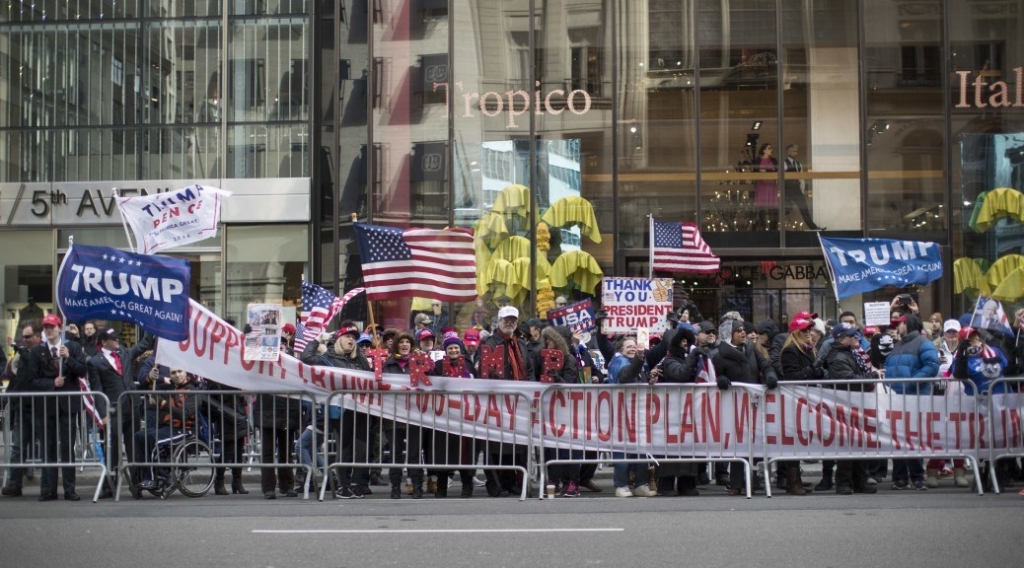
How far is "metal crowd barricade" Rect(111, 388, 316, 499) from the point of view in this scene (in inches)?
521

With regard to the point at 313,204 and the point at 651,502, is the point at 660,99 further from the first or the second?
the point at 651,502

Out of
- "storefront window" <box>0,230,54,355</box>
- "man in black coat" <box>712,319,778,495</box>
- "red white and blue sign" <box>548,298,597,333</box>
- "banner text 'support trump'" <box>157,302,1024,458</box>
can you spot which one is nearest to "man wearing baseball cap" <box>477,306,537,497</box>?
"banner text 'support trump'" <box>157,302,1024,458</box>

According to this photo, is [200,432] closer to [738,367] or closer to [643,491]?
[643,491]

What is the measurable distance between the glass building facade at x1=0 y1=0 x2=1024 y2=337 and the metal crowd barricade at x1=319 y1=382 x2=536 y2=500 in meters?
9.66

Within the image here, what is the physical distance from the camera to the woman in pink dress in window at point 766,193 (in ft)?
75.7

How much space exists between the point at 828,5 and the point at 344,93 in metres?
8.63

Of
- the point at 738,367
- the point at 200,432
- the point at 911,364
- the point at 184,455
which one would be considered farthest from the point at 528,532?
the point at 911,364

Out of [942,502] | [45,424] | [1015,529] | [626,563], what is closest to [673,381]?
[942,502]

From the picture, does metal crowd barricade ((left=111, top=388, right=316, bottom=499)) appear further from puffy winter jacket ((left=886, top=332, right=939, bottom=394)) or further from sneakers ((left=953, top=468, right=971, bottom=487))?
sneakers ((left=953, top=468, right=971, bottom=487))

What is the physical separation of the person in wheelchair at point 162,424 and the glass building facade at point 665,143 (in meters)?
9.72

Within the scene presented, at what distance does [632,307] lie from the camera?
17.3m

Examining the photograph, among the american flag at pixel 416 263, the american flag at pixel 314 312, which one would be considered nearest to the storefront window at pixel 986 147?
the american flag at pixel 314 312

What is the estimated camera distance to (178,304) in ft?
43.1

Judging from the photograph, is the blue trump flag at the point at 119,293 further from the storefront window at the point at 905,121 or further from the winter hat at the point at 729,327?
the storefront window at the point at 905,121
